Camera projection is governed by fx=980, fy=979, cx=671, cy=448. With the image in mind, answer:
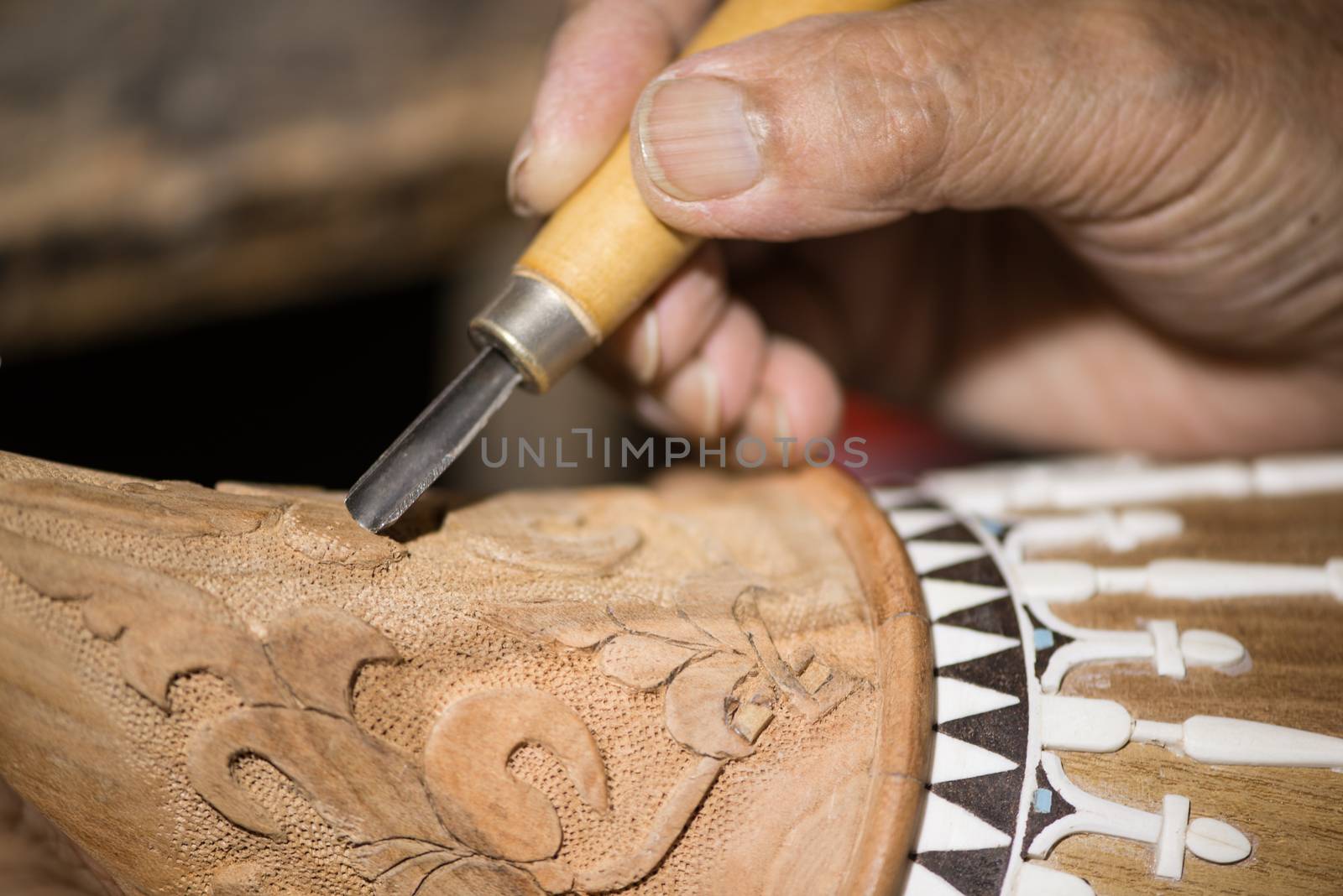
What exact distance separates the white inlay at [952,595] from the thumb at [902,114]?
299 millimetres

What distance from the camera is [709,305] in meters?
1.01

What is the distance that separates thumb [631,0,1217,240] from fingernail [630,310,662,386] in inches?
7.8

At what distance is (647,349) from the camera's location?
3.26ft

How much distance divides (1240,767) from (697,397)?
0.62 meters

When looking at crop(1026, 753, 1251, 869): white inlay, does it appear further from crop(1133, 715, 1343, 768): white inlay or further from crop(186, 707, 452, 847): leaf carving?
crop(186, 707, 452, 847): leaf carving

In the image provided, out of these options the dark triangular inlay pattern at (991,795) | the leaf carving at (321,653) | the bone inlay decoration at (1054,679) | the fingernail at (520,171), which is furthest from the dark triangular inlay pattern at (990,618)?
the fingernail at (520,171)

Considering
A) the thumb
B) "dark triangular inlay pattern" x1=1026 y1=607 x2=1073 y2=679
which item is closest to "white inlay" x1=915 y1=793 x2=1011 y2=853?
"dark triangular inlay pattern" x1=1026 y1=607 x2=1073 y2=679

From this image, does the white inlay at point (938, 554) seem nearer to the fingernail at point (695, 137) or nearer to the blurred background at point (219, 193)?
the fingernail at point (695, 137)

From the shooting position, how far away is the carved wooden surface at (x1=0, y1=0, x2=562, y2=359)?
156 centimetres

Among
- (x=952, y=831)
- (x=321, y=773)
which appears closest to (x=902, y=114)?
(x=952, y=831)

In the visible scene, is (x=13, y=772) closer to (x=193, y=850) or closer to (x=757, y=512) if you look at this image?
(x=193, y=850)

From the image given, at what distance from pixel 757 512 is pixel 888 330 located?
2.50 feet

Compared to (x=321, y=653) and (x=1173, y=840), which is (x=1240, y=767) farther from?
(x=321, y=653)

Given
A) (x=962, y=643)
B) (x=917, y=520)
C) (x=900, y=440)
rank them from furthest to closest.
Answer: (x=900, y=440) → (x=917, y=520) → (x=962, y=643)
